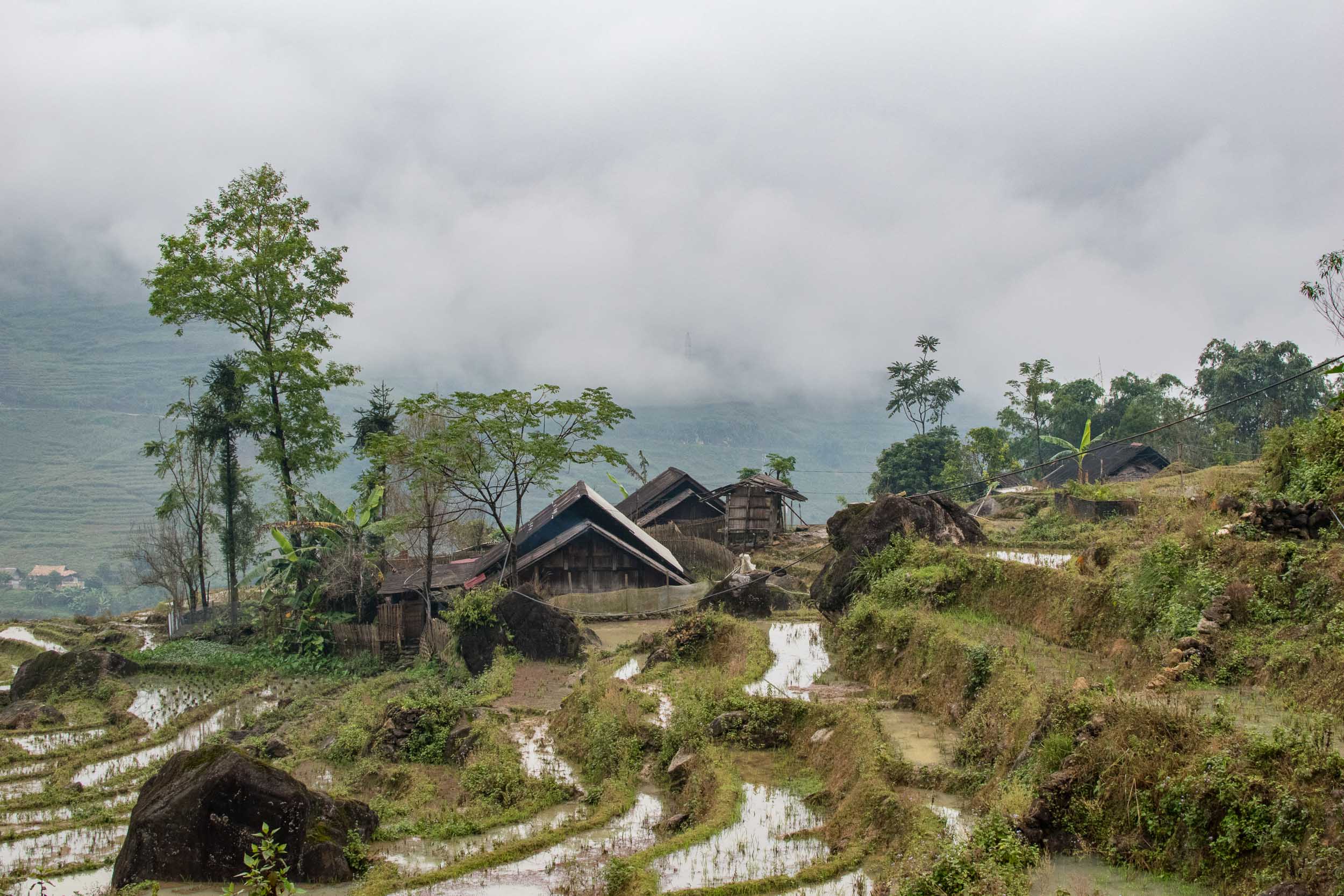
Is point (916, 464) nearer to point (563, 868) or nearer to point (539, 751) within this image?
point (539, 751)

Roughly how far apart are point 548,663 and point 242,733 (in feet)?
23.1

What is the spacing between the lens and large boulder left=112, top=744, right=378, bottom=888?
10.7 m

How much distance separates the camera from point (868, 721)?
43.1ft

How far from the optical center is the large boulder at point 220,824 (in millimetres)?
10672

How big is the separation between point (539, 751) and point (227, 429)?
25.6 meters

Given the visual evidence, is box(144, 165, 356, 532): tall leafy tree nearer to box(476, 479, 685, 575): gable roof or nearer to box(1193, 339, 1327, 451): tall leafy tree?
box(476, 479, 685, 575): gable roof

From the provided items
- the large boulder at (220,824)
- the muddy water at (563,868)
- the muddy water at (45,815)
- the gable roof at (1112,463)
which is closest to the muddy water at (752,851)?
the muddy water at (563,868)

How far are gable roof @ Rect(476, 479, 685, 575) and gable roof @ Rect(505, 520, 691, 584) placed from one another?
16.9 inches

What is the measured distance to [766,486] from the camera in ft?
139

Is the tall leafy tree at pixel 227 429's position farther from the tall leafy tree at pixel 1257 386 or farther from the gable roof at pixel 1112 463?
the tall leafy tree at pixel 1257 386

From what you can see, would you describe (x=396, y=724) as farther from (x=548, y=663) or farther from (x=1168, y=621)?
(x=1168, y=621)

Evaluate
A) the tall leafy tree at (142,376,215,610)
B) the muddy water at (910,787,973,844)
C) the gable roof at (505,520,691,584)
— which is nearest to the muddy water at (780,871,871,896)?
the muddy water at (910,787,973,844)

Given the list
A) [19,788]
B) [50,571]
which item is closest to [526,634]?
[19,788]

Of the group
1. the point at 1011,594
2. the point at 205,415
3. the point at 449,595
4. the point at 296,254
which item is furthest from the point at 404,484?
the point at 1011,594
